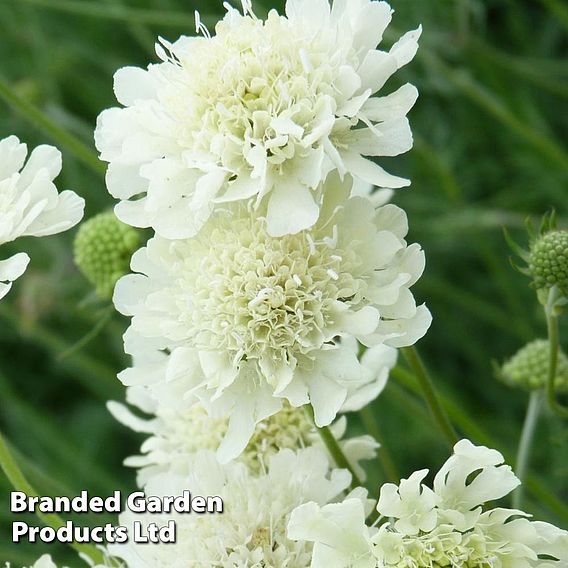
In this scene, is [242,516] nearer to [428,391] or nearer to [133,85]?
[428,391]

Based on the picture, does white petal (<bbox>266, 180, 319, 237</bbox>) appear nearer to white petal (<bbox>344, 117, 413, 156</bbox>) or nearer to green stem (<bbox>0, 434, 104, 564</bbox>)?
white petal (<bbox>344, 117, 413, 156</bbox>)

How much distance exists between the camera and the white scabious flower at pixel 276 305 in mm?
997

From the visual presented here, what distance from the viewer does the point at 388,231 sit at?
100 cm

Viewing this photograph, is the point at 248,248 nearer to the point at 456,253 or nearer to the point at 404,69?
the point at 404,69

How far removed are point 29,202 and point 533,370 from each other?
694 millimetres

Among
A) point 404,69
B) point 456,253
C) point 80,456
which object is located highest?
point 404,69

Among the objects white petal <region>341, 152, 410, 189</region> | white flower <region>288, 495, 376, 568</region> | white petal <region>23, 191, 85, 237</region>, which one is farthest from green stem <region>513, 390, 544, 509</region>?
white petal <region>23, 191, 85, 237</region>

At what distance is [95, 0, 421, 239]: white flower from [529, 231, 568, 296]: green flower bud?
255 mm

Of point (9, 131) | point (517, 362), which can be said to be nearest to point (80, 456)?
point (9, 131)

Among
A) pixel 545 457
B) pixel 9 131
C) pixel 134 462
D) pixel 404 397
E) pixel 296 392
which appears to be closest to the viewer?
pixel 296 392

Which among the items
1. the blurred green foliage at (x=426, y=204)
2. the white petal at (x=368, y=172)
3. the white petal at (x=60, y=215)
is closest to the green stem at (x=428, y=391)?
the white petal at (x=368, y=172)

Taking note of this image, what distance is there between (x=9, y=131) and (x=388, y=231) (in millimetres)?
1725

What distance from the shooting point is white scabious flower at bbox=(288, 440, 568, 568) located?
92 centimetres

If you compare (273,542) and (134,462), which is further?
(134,462)
